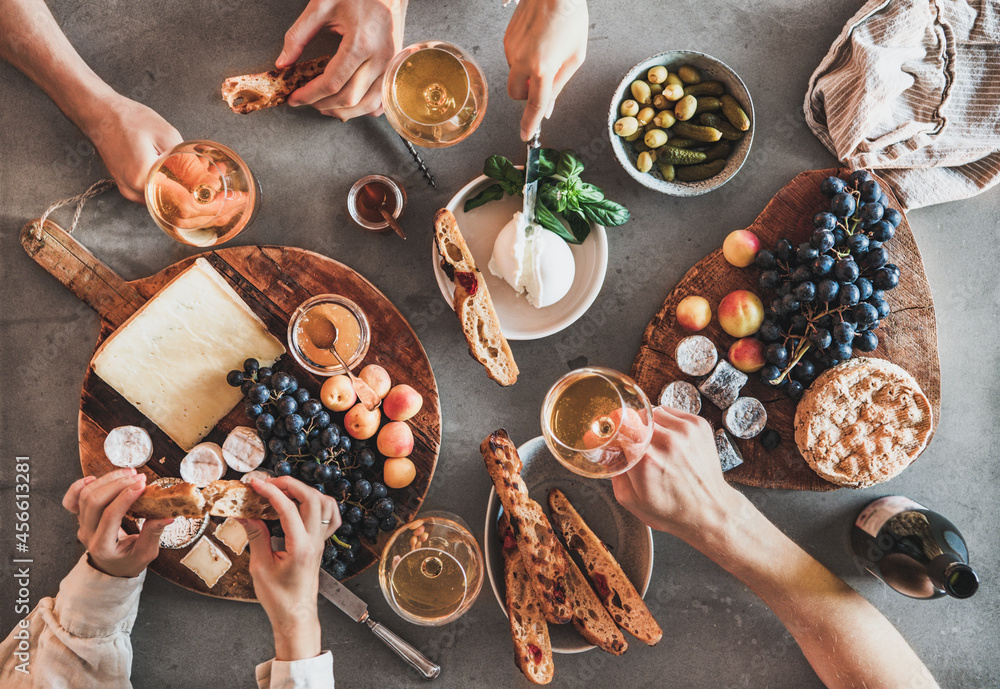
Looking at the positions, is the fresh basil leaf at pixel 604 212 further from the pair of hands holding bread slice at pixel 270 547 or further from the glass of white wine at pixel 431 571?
the pair of hands holding bread slice at pixel 270 547

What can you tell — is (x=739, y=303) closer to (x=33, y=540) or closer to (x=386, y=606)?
(x=386, y=606)

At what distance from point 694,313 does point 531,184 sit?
0.58m

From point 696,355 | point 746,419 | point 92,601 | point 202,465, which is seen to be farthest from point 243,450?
point 746,419

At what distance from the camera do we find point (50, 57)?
5.65 feet

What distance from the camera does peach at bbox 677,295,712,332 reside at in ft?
5.49

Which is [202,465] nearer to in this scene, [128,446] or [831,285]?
[128,446]

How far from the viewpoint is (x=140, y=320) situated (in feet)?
5.34

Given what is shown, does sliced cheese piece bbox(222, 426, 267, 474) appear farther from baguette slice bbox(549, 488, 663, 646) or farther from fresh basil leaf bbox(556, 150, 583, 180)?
fresh basil leaf bbox(556, 150, 583, 180)

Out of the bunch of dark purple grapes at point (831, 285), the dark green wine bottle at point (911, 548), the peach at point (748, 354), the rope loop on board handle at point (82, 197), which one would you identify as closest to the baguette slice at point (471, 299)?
the peach at point (748, 354)

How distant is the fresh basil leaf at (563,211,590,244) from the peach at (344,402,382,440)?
2.40 ft

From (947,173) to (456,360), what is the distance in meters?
1.52

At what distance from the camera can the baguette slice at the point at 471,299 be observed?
5.18ft

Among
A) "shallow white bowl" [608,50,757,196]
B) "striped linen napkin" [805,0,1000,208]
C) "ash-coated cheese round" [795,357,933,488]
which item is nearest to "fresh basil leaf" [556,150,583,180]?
"shallow white bowl" [608,50,757,196]

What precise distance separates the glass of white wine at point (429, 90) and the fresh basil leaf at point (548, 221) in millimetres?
316
